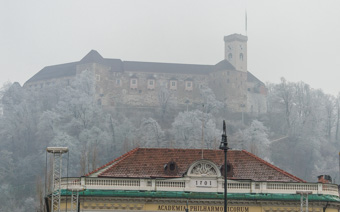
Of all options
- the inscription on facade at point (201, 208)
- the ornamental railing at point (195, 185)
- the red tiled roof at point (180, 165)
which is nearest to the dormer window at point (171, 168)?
the red tiled roof at point (180, 165)

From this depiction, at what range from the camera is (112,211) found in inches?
2518

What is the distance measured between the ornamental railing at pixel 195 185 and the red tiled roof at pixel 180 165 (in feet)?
3.95

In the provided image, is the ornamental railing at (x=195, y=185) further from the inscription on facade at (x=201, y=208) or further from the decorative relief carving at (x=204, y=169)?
the inscription on facade at (x=201, y=208)

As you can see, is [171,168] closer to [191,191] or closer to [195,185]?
[195,185]

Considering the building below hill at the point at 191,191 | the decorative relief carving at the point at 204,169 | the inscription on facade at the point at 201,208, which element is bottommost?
the inscription on facade at the point at 201,208

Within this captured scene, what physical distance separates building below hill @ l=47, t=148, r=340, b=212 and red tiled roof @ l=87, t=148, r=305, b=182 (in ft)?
0.46

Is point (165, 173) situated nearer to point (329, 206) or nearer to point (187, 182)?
point (187, 182)

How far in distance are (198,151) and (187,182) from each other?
16.6 ft

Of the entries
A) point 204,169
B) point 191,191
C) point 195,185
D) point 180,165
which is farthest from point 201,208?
point 180,165

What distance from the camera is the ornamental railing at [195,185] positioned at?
64125 millimetres

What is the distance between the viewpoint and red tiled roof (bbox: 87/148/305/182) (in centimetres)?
6675

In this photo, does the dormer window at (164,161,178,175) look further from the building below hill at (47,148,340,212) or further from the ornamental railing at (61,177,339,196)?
the ornamental railing at (61,177,339,196)

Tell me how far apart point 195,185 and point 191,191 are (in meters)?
0.62

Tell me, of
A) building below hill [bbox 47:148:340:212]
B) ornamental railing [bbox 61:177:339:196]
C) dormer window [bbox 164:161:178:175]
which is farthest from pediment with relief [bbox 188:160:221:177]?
dormer window [bbox 164:161:178:175]
